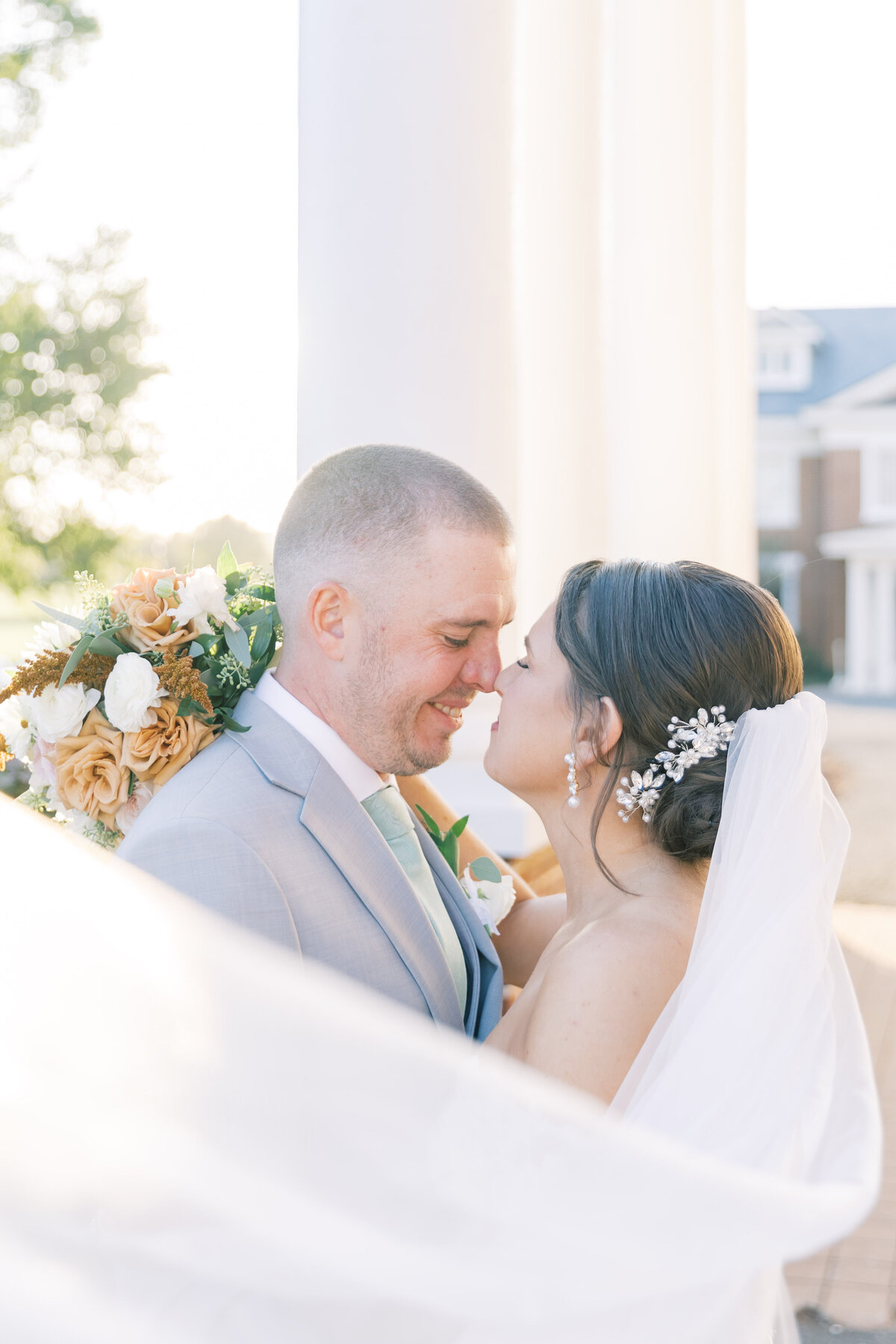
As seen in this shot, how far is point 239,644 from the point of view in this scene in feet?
8.46

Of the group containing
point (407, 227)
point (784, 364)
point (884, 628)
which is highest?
point (784, 364)

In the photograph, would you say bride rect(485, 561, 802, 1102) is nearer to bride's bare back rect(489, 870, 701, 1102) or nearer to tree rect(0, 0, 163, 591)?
bride's bare back rect(489, 870, 701, 1102)

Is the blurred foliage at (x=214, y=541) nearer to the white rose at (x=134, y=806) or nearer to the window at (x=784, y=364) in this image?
the white rose at (x=134, y=806)

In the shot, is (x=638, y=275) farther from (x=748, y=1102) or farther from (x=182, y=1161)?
(x=182, y=1161)

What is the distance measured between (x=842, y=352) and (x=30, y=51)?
26660 mm

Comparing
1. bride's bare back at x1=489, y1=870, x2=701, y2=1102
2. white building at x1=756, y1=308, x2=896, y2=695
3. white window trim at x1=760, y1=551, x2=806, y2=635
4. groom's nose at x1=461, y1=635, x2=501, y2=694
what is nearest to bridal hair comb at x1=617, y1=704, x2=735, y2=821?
bride's bare back at x1=489, y1=870, x2=701, y2=1102

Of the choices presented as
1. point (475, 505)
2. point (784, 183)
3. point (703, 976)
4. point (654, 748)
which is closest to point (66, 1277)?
point (703, 976)

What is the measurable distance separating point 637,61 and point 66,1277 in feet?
23.8

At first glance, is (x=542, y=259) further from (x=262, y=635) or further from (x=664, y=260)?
(x=262, y=635)

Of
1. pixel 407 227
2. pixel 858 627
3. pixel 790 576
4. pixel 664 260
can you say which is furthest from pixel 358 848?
pixel 858 627

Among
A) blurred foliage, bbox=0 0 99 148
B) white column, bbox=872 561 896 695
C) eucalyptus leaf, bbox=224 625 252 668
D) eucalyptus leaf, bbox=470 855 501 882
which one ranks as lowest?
white column, bbox=872 561 896 695

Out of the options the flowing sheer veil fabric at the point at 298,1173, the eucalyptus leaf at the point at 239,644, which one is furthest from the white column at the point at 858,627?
the flowing sheer veil fabric at the point at 298,1173

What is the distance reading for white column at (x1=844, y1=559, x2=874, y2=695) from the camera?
3234 centimetres

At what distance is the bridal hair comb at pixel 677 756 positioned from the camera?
2281 millimetres
